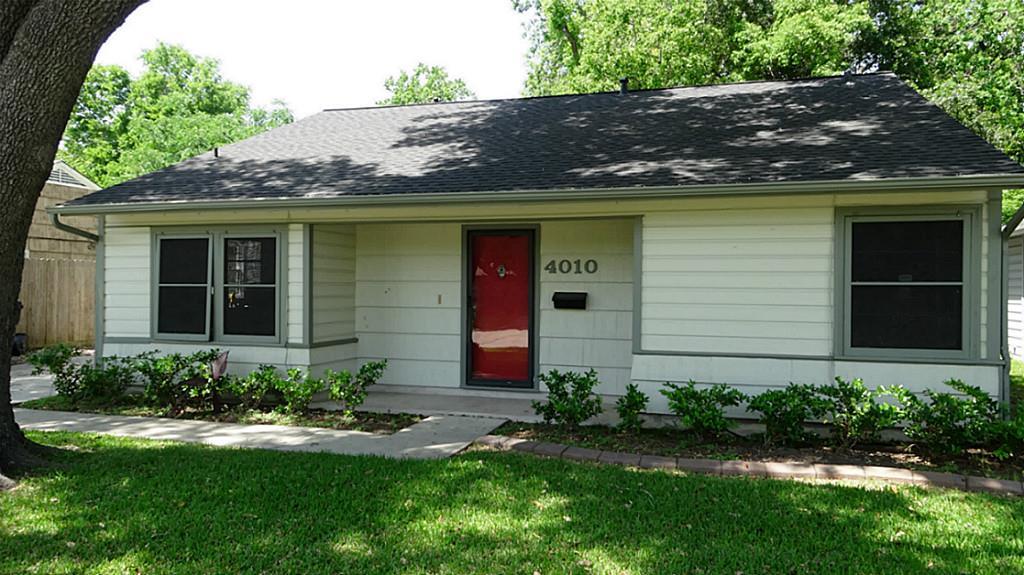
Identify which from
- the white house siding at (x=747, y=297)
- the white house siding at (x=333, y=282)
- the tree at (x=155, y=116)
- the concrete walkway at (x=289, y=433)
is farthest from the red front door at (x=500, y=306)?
the tree at (x=155, y=116)

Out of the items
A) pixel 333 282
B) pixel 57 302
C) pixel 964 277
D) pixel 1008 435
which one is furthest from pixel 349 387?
pixel 57 302

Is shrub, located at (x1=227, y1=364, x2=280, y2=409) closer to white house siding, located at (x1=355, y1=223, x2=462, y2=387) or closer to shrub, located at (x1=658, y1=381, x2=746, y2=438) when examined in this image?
white house siding, located at (x1=355, y1=223, x2=462, y2=387)

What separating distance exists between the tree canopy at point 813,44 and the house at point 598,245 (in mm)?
7345

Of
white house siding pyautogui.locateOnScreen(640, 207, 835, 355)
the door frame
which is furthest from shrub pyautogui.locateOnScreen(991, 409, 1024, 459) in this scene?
the door frame

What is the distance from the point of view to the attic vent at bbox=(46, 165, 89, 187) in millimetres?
15586

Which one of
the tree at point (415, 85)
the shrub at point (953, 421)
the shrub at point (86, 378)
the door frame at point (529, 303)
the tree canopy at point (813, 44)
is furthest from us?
the tree at point (415, 85)

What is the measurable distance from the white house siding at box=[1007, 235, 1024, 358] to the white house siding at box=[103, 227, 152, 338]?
14.5 m

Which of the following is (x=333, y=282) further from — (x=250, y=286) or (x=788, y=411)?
(x=788, y=411)

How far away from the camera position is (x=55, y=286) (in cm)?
1236

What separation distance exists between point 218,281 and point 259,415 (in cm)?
171

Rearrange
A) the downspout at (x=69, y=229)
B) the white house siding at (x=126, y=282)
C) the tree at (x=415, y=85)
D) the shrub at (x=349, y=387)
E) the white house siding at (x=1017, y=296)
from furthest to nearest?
1. the tree at (x=415, y=85)
2. the white house siding at (x=1017, y=296)
3. the white house siding at (x=126, y=282)
4. the downspout at (x=69, y=229)
5. the shrub at (x=349, y=387)

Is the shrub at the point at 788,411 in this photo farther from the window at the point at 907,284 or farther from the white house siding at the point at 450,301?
the white house siding at the point at 450,301

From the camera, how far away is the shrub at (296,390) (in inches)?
259

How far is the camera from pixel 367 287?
26.9 feet
